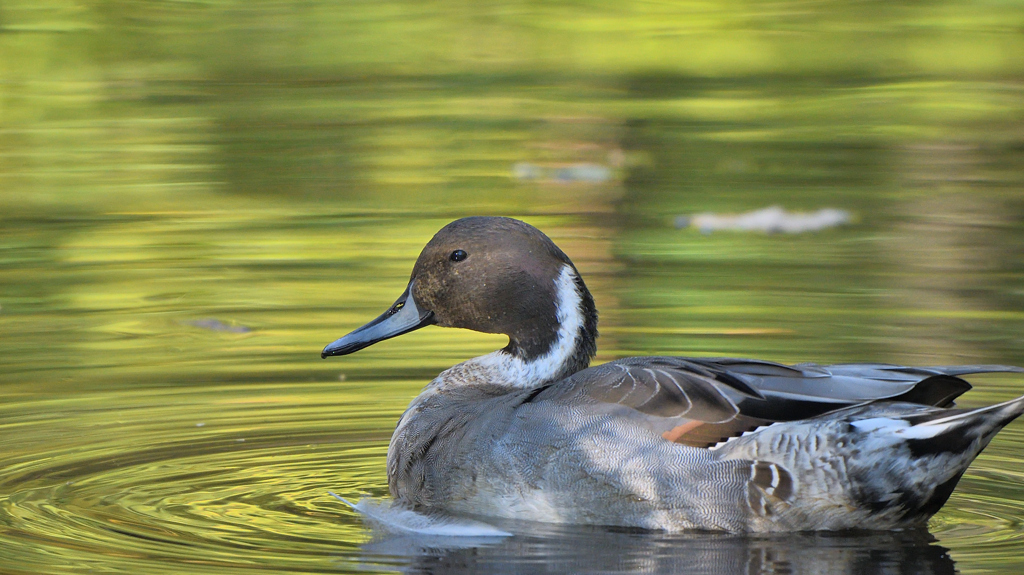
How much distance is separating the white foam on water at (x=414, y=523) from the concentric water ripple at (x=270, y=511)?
6 centimetres

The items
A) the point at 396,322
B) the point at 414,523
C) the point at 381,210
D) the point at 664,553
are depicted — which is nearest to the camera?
the point at 664,553

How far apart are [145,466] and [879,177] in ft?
19.6

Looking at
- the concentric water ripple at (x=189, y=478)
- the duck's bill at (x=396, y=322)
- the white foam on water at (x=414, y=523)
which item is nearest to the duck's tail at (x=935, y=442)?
the white foam on water at (x=414, y=523)

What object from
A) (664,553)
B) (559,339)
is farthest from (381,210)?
(664,553)

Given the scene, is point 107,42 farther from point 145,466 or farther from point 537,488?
point 537,488

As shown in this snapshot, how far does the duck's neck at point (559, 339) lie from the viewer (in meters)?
5.49

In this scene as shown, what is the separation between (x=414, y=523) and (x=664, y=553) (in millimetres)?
849

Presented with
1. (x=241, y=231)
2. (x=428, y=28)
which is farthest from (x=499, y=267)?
(x=428, y=28)

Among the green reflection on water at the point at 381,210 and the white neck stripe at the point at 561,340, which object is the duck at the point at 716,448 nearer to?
the green reflection on water at the point at 381,210

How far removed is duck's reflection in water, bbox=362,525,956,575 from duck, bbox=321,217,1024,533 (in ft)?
0.19

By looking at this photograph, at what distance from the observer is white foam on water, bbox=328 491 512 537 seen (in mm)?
4656

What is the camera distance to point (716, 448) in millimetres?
4527

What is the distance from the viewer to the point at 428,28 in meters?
14.2

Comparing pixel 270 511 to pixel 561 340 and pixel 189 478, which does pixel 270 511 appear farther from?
pixel 561 340
